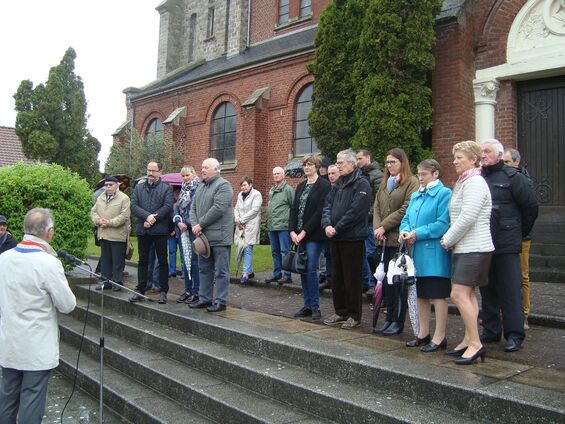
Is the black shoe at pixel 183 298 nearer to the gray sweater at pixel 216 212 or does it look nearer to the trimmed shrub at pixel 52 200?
the gray sweater at pixel 216 212

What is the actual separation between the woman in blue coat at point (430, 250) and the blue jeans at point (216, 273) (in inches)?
107

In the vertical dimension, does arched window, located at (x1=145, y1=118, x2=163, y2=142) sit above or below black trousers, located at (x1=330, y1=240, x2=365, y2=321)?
above

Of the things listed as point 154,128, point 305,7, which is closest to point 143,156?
point 154,128

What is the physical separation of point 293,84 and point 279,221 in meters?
9.75

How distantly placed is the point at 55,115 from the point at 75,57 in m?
4.49

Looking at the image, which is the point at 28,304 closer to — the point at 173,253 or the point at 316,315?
the point at 316,315

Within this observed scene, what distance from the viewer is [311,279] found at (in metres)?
6.12

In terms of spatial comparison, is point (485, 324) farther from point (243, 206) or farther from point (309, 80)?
point (309, 80)

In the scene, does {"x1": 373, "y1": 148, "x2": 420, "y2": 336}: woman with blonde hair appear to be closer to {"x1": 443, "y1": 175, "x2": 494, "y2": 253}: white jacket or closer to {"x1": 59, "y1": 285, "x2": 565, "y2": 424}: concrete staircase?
{"x1": 59, "y1": 285, "x2": 565, "y2": 424}: concrete staircase

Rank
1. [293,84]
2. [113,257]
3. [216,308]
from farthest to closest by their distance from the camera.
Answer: [293,84] < [113,257] < [216,308]

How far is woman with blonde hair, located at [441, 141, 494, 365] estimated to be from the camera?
4242mm

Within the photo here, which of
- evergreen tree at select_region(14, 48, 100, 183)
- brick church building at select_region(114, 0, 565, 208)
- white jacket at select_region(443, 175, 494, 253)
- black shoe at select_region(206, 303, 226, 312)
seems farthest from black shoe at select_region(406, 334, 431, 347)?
evergreen tree at select_region(14, 48, 100, 183)

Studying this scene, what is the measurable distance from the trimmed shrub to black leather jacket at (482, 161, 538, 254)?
737 centimetres

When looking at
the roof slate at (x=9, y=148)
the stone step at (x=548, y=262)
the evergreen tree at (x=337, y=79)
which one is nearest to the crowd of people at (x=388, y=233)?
the stone step at (x=548, y=262)
